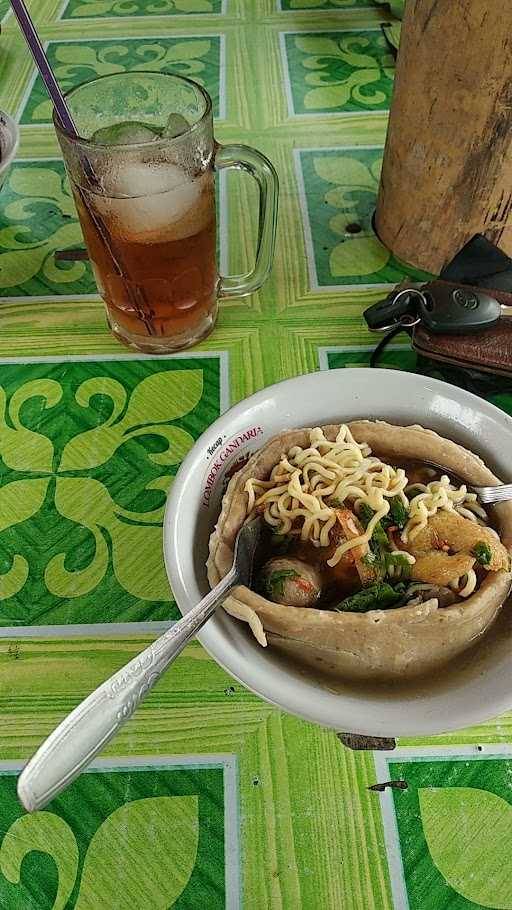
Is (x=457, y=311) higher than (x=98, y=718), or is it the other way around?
(x=98, y=718)

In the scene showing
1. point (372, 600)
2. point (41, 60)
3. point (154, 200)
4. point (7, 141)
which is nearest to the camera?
point (372, 600)

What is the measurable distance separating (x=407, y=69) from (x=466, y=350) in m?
0.50

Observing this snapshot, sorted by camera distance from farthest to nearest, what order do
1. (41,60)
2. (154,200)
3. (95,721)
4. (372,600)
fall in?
1. (154,200)
2. (41,60)
3. (372,600)
4. (95,721)

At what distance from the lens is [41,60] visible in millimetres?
863

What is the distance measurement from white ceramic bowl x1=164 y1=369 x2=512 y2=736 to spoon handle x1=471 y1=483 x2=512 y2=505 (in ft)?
0.11

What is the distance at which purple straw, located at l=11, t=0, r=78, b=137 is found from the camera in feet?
2.71

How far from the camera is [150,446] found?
106cm

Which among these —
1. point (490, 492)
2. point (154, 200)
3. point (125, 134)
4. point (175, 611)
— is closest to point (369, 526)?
point (490, 492)

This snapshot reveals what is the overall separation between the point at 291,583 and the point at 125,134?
73 centimetres

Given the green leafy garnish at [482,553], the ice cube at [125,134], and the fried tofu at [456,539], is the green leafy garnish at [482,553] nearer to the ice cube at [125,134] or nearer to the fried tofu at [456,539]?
the fried tofu at [456,539]

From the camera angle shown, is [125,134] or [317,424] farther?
[125,134]

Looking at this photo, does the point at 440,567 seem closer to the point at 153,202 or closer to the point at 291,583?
the point at 291,583

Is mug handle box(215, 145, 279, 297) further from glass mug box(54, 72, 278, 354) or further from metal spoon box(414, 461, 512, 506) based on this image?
metal spoon box(414, 461, 512, 506)

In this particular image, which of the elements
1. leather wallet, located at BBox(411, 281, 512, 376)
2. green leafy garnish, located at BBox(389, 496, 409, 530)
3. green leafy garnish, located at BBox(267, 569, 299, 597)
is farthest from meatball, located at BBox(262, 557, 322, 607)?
leather wallet, located at BBox(411, 281, 512, 376)
